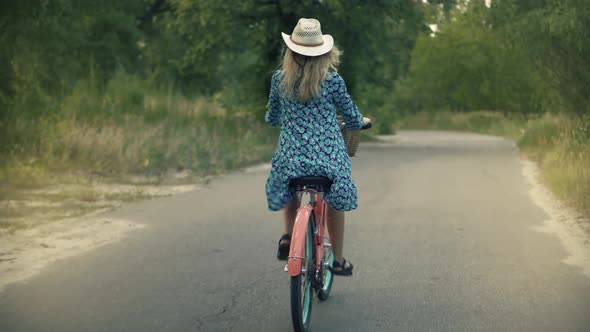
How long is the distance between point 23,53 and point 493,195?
7.29 meters

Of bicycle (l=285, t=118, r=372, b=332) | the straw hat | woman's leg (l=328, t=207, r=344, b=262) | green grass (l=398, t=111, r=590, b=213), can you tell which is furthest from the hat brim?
green grass (l=398, t=111, r=590, b=213)

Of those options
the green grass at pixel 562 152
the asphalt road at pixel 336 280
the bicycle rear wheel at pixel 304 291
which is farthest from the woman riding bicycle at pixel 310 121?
the green grass at pixel 562 152

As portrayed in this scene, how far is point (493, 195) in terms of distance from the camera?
1261cm

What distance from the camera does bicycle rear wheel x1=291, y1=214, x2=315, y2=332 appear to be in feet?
15.7

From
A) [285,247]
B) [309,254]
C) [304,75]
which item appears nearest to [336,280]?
[285,247]

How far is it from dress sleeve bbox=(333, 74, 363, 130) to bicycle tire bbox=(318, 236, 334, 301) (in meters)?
0.83

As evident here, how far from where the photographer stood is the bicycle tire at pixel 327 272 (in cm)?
566

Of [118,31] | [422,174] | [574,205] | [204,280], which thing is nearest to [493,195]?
[574,205]

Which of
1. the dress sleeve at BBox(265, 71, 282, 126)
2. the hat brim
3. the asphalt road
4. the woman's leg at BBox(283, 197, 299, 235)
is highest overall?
the hat brim

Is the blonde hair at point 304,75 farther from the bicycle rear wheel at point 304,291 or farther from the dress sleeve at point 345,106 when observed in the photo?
the bicycle rear wheel at point 304,291

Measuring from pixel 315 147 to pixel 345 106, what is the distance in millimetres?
354

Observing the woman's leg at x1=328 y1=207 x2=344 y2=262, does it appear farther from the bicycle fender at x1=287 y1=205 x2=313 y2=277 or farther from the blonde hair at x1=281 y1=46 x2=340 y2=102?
the blonde hair at x1=281 y1=46 x2=340 y2=102

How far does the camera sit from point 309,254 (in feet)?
16.9

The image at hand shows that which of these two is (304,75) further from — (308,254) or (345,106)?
(308,254)
